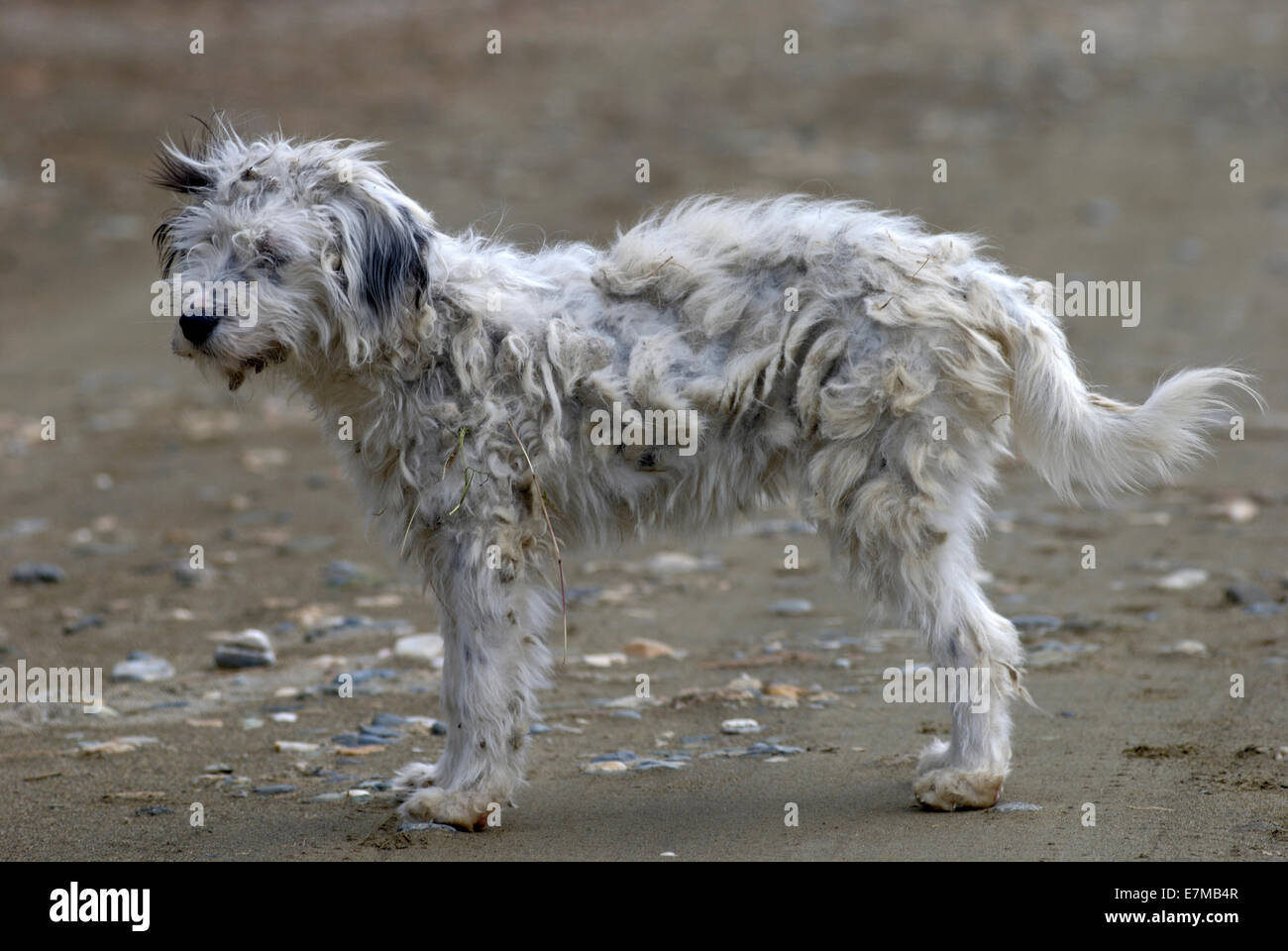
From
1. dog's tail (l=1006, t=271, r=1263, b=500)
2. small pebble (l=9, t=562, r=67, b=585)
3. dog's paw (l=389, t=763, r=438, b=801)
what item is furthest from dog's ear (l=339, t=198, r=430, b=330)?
small pebble (l=9, t=562, r=67, b=585)

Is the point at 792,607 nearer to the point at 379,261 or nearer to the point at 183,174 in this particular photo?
the point at 379,261

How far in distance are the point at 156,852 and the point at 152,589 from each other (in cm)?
396

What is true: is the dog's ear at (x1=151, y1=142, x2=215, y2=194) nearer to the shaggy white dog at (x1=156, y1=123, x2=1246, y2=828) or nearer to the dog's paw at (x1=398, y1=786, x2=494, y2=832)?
the shaggy white dog at (x1=156, y1=123, x2=1246, y2=828)

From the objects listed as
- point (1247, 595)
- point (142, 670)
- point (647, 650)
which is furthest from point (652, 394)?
point (1247, 595)

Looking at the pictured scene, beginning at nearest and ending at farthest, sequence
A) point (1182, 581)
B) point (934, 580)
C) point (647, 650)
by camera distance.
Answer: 1. point (934, 580)
2. point (647, 650)
3. point (1182, 581)

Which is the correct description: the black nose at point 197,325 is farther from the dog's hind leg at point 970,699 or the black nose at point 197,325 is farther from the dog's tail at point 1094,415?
the dog's tail at point 1094,415

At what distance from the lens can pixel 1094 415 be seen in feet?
18.9

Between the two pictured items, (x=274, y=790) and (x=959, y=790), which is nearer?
(x=959, y=790)

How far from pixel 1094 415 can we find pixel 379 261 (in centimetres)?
265

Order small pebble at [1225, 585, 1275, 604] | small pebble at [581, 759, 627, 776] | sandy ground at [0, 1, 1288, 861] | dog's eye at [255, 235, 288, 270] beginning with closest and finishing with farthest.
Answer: dog's eye at [255, 235, 288, 270] < sandy ground at [0, 1, 1288, 861] < small pebble at [581, 759, 627, 776] < small pebble at [1225, 585, 1275, 604]

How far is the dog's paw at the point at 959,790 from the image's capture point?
5609mm

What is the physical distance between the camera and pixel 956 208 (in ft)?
58.2

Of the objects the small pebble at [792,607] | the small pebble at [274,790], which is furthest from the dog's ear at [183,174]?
the small pebble at [792,607]

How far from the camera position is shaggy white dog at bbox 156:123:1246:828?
5.62 meters
